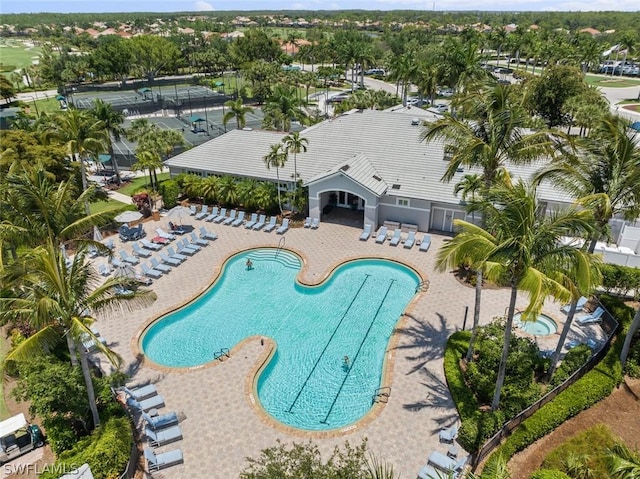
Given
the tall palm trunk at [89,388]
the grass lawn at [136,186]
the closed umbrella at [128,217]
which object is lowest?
the grass lawn at [136,186]

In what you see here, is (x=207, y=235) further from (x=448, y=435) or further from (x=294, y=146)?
(x=448, y=435)

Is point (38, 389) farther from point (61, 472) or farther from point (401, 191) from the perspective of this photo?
point (401, 191)

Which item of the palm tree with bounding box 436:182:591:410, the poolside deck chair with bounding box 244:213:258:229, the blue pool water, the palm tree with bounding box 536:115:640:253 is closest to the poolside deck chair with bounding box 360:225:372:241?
the blue pool water

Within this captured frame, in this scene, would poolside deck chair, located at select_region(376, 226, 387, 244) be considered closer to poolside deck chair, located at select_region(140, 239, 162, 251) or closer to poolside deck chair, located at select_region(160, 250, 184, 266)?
poolside deck chair, located at select_region(160, 250, 184, 266)

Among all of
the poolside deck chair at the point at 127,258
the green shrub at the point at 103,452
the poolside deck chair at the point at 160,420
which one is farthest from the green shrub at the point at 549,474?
the poolside deck chair at the point at 127,258

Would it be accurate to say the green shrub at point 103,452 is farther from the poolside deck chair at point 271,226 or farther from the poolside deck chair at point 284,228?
the poolside deck chair at point 271,226

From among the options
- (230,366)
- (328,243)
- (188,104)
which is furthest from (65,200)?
(188,104)

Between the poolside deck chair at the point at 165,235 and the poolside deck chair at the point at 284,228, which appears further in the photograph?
the poolside deck chair at the point at 284,228
